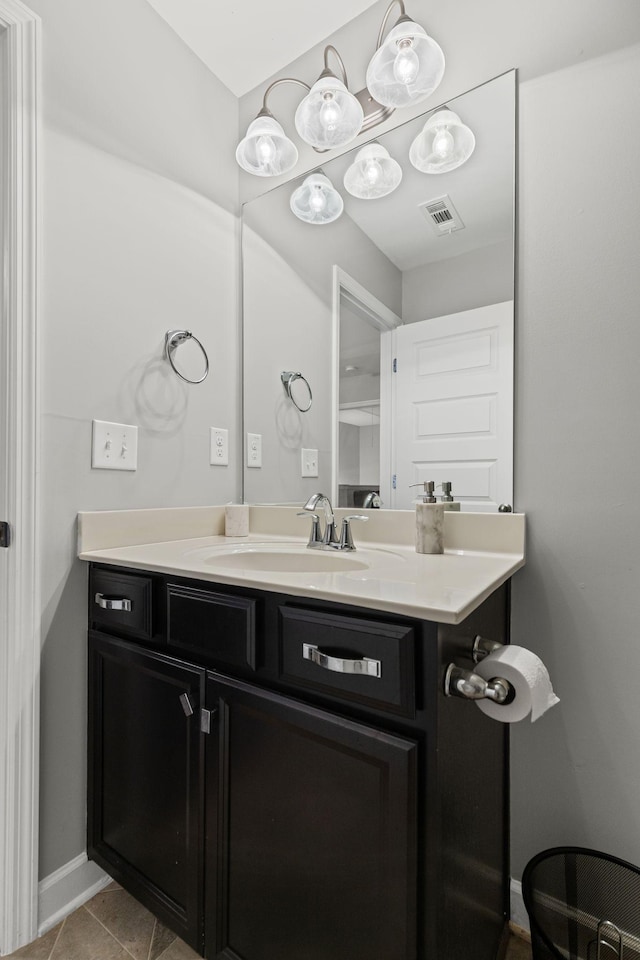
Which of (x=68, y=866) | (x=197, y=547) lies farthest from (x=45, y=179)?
(x=68, y=866)

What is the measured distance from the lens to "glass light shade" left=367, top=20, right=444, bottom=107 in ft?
3.83

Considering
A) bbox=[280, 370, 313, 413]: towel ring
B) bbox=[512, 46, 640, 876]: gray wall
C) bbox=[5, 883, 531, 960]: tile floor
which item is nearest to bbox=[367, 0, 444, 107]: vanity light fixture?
bbox=[512, 46, 640, 876]: gray wall

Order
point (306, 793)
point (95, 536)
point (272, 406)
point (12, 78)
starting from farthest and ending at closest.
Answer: point (272, 406)
point (95, 536)
point (12, 78)
point (306, 793)

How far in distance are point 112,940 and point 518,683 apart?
113cm

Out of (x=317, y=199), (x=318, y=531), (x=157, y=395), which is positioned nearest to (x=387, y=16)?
(x=317, y=199)

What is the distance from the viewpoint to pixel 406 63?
1192 millimetres

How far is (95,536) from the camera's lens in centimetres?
121

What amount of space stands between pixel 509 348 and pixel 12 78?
52.0 inches

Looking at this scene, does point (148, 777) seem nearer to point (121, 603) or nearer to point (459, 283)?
point (121, 603)

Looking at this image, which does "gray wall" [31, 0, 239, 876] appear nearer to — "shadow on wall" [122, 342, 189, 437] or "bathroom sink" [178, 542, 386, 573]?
"shadow on wall" [122, 342, 189, 437]

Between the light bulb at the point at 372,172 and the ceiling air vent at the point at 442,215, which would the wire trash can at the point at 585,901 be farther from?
the light bulb at the point at 372,172

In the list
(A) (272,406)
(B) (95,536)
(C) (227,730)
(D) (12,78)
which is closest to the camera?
(C) (227,730)

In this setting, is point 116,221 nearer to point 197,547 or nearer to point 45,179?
point 45,179

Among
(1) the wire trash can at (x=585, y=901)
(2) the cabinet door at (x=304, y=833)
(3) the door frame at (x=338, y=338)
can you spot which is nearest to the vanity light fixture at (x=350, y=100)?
(3) the door frame at (x=338, y=338)
